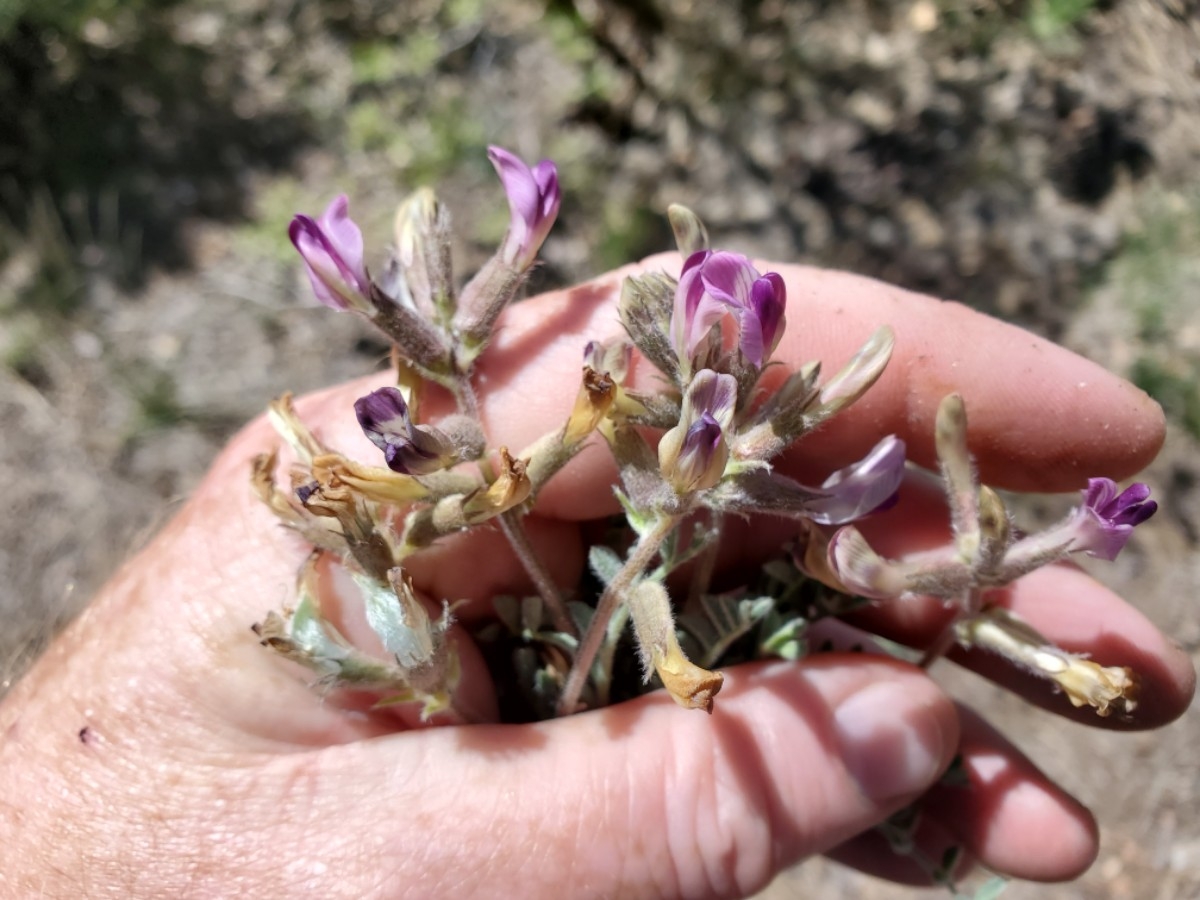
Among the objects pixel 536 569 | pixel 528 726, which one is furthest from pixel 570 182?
pixel 528 726

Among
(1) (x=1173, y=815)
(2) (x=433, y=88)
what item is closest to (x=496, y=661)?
(1) (x=1173, y=815)

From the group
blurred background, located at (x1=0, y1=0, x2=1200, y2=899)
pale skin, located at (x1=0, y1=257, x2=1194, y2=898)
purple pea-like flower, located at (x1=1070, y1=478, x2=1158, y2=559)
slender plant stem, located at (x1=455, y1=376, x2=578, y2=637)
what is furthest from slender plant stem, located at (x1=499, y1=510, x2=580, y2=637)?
blurred background, located at (x1=0, y1=0, x2=1200, y2=899)

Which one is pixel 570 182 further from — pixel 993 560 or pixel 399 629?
pixel 399 629

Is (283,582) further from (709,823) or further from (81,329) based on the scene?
(81,329)

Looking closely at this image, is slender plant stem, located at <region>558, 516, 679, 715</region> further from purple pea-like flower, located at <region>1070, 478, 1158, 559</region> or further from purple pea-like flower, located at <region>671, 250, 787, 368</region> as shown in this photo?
purple pea-like flower, located at <region>1070, 478, 1158, 559</region>

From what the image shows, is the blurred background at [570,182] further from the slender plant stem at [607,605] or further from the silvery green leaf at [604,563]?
the silvery green leaf at [604,563]

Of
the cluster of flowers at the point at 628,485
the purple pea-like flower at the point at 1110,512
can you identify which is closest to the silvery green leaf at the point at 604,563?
the cluster of flowers at the point at 628,485
